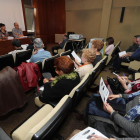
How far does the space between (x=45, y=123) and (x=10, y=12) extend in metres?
5.89

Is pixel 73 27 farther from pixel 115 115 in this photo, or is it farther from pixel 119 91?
pixel 115 115

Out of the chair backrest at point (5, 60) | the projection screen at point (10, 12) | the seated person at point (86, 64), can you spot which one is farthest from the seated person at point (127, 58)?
the projection screen at point (10, 12)

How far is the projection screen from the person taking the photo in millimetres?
4562

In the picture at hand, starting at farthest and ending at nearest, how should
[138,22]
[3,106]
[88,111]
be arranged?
[138,22] < [3,106] < [88,111]

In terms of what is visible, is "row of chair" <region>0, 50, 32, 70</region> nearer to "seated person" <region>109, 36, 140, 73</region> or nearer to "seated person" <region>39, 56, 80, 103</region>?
"seated person" <region>39, 56, 80, 103</region>

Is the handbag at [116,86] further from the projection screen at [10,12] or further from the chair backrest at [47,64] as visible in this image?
the projection screen at [10,12]

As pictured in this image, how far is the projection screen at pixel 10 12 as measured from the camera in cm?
456

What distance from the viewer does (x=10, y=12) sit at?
4.83 metres

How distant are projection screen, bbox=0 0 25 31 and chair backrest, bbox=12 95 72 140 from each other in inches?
210

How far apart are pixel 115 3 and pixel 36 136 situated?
604 cm

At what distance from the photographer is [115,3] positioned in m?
4.82

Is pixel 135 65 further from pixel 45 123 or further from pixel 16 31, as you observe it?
pixel 16 31

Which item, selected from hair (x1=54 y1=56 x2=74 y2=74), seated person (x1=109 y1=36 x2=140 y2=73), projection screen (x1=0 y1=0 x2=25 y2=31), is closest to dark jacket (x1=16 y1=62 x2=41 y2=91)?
hair (x1=54 y1=56 x2=74 y2=74)

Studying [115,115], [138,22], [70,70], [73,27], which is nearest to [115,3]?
[138,22]
